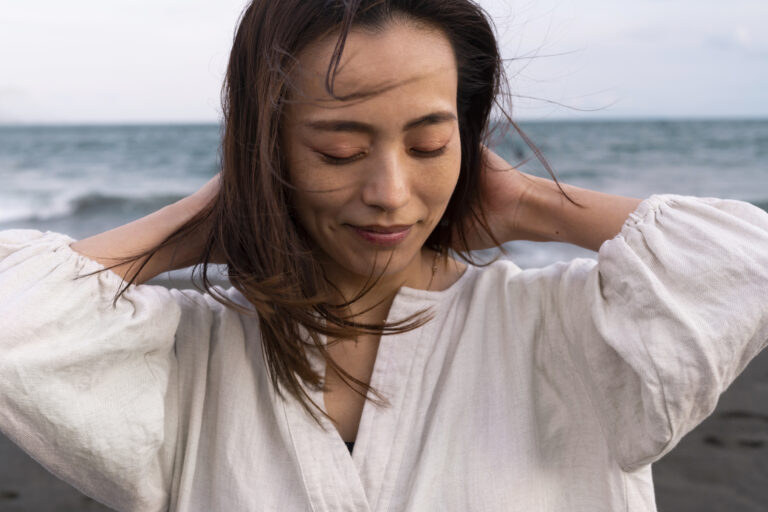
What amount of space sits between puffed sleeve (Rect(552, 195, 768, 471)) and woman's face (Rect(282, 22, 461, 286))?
35 centimetres

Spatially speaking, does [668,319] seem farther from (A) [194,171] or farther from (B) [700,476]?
(A) [194,171]

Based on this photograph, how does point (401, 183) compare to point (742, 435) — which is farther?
point (742, 435)

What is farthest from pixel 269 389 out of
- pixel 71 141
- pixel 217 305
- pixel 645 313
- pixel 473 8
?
pixel 71 141

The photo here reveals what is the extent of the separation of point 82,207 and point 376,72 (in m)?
11.1

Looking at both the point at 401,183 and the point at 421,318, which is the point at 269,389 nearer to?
the point at 421,318

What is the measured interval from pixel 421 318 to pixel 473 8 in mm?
622

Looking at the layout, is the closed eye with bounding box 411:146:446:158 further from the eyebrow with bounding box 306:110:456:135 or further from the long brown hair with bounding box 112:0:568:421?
the long brown hair with bounding box 112:0:568:421

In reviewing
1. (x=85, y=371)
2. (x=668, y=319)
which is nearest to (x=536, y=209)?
(x=668, y=319)

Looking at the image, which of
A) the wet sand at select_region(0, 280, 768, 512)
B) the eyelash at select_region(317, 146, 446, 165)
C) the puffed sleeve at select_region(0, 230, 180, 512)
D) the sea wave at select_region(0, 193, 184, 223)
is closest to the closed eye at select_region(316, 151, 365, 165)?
the eyelash at select_region(317, 146, 446, 165)

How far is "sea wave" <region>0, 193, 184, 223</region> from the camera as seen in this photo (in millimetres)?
10812

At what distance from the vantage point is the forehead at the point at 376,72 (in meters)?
→ 1.28

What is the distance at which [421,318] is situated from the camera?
5.22ft

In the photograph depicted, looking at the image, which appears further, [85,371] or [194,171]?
[194,171]

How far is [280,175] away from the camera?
54.2 inches
